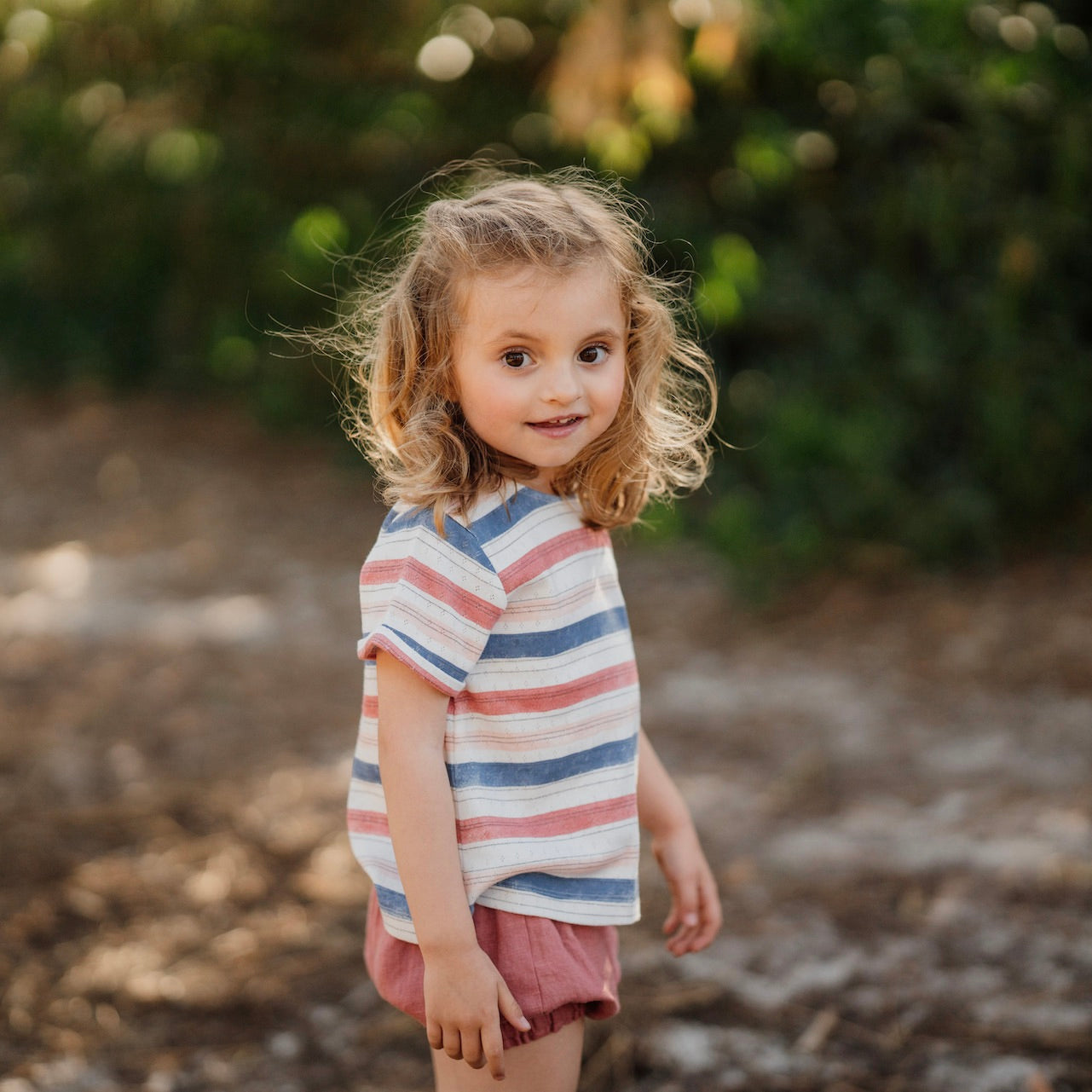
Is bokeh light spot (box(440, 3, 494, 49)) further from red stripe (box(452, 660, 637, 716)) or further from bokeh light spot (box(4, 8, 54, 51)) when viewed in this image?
red stripe (box(452, 660, 637, 716))

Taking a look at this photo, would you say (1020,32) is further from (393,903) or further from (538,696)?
(393,903)

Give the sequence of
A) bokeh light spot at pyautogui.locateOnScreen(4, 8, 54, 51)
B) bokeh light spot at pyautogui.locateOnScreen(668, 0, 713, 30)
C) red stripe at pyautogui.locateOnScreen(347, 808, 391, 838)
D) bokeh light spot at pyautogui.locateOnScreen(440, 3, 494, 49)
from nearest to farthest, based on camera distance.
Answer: red stripe at pyautogui.locateOnScreen(347, 808, 391, 838)
bokeh light spot at pyautogui.locateOnScreen(668, 0, 713, 30)
bokeh light spot at pyautogui.locateOnScreen(4, 8, 54, 51)
bokeh light spot at pyautogui.locateOnScreen(440, 3, 494, 49)

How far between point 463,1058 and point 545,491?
624mm

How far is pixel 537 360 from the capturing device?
132 cm

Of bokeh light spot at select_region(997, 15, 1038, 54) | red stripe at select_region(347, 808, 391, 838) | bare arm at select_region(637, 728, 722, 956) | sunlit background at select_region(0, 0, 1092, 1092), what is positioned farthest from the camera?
bokeh light spot at select_region(997, 15, 1038, 54)

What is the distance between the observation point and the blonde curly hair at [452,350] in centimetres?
133

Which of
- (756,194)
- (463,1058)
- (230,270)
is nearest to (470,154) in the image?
(756,194)

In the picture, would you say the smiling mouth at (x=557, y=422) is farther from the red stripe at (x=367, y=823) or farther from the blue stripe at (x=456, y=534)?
the red stripe at (x=367, y=823)

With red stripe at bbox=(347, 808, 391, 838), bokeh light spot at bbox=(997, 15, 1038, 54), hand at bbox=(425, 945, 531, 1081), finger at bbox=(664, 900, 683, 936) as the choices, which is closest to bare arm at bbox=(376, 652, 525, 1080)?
hand at bbox=(425, 945, 531, 1081)

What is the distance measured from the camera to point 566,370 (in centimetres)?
131

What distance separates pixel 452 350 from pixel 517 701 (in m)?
0.39

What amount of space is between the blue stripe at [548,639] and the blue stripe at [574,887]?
24cm

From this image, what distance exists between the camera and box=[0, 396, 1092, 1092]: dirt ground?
2.26 m

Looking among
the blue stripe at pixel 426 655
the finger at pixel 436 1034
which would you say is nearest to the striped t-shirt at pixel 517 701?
the blue stripe at pixel 426 655
